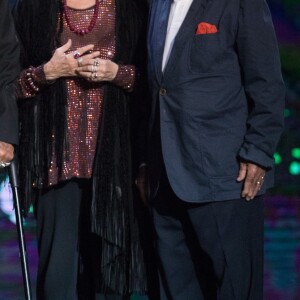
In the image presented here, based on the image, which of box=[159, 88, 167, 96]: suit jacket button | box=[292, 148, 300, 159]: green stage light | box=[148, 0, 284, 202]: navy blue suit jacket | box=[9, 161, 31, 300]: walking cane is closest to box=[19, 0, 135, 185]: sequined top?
box=[9, 161, 31, 300]: walking cane

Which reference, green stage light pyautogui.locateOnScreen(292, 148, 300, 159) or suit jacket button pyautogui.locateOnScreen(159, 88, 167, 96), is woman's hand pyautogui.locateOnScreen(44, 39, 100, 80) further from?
green stage light pyautogui.locateOnScreen(292, 148, 300, 159)

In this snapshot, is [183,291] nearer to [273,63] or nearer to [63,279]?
[63,279]

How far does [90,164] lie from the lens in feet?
13.4

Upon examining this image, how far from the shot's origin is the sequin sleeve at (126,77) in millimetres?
4078

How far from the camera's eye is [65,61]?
13.1 ft

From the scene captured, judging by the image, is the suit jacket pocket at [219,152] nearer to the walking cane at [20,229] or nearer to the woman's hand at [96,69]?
the woman's hand at [96,69]

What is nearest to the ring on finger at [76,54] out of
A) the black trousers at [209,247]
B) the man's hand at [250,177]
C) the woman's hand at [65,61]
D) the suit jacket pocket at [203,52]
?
the woman's hand at [65,61]

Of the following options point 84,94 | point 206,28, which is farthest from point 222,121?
point 84,94

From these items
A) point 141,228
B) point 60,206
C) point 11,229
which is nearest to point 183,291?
point 141,228

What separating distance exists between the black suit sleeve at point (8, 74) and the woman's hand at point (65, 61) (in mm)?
145

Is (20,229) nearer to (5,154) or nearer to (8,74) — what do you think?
(5,154)

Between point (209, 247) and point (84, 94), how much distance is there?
0.80 metres

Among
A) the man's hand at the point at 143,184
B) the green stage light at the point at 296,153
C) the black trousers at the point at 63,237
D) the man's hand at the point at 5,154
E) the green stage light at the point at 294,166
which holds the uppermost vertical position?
the man's hand at the point at 5,154

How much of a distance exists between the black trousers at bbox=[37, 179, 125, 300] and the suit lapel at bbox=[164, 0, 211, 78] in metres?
0.69
